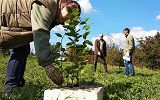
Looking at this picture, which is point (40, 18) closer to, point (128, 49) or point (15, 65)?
point (15, 65)

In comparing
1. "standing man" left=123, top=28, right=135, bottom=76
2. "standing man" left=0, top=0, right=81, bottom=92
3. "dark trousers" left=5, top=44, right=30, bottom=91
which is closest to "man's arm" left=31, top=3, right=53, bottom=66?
"standing man" left=0, top=0, right=81, bottom=92

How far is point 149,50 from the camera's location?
36031mm

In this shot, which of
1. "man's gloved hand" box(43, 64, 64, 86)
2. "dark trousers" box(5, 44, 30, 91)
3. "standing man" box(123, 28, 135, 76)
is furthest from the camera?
"standing man" box(123, 28, 135, 76)

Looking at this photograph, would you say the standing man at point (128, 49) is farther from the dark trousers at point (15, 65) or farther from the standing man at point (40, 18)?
the standing man at point (40, 18)

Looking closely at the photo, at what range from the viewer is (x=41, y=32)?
15.1 feet

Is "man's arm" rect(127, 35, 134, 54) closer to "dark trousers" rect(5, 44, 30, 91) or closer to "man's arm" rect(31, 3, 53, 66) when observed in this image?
"dark trousers" rect(5, 44, 30, 91)

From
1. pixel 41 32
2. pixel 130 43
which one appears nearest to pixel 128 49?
pixel 130 43

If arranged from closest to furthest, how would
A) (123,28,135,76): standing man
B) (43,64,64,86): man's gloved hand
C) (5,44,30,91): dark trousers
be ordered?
(43,64,64,86): man's gloved hand
(5,44,30,91): dark trousers
(123,28,135,76): standing man

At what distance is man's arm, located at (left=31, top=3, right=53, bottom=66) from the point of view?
181 inches

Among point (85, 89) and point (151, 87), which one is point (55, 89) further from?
point (151, 87)

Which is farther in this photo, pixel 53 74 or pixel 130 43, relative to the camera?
pixel 130 43

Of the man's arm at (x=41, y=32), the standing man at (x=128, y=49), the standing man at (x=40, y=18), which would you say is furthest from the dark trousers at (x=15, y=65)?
the standing man at (x=128, y=49)

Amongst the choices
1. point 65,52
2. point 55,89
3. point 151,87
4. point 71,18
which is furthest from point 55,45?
point 151,87

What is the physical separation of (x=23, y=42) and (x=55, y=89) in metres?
1.14
